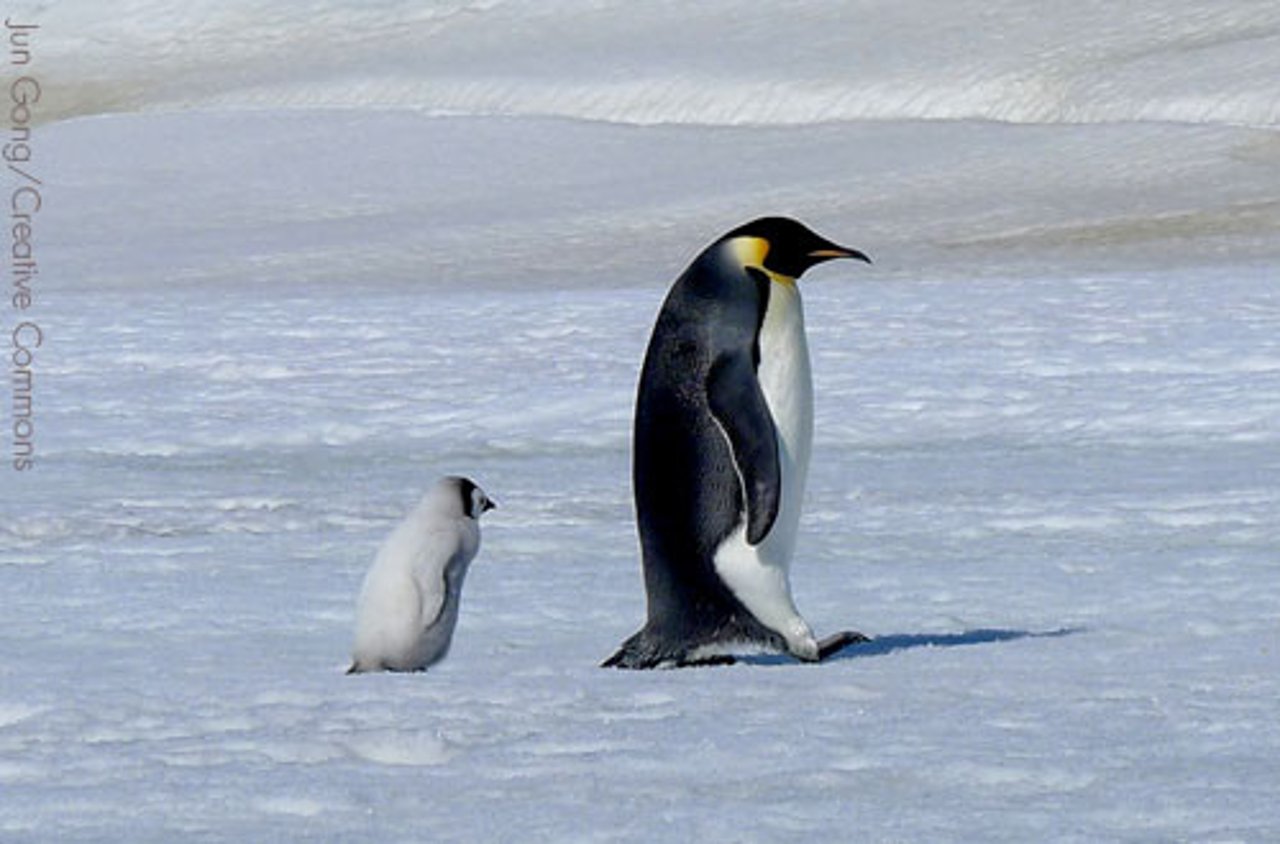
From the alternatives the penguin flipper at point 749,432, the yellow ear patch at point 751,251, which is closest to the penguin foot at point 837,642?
the penguin flipper at point 749,432

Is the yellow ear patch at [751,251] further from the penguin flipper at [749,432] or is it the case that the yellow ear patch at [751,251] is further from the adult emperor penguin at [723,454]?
the penguin flipper at [749,432]

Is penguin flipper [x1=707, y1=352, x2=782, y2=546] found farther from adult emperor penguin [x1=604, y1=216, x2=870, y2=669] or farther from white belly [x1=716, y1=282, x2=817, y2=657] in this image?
white belly [x1=716, y1=282, x2=817, y2=657]

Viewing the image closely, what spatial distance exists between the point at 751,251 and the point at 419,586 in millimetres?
731

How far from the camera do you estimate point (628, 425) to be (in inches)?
335

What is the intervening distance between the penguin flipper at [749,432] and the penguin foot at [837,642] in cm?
21

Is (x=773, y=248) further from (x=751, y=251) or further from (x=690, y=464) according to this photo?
(x=690, y=464)

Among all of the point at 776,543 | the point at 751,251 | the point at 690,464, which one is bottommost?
the point at 776,543

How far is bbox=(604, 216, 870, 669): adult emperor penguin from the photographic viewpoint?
14.6 feet

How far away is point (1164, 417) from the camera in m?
8.14

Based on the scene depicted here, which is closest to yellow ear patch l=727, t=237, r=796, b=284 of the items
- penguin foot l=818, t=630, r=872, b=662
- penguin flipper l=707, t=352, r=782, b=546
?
penguin flipper l=707, t=352, r=782, b=546

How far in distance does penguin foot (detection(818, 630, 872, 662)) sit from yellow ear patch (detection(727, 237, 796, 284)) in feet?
1.82

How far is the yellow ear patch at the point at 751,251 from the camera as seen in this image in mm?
4500


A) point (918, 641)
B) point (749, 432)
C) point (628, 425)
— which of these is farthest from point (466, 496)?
point (628, 425)

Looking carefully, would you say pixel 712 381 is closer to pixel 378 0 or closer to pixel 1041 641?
pixel 1041 641
